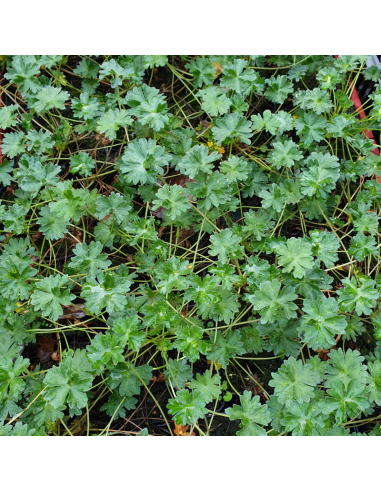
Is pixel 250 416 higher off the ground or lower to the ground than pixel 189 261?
lower

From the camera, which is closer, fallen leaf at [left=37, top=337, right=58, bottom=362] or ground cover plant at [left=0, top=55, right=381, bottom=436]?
ground cover plant at [left=0, top=55, right=381, bottom=436]

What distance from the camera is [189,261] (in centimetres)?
254

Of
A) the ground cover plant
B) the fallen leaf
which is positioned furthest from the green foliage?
the fallen leaf

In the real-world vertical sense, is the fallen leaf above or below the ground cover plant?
below

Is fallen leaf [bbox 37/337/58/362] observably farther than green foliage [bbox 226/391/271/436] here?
Yes

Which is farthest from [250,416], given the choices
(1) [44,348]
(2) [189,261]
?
(1) [44,348]

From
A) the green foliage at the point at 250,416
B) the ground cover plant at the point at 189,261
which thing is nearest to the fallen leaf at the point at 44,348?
the ground cover plant at the point at 189,261

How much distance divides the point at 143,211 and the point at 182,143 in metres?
0.55

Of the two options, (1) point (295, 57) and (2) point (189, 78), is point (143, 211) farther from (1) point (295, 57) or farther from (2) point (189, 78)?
(1) point (295, 57)

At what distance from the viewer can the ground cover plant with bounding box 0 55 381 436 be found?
6.57 feet

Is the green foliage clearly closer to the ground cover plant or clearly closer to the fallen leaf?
the ground cover plant

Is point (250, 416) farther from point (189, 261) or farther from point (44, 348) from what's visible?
point (44, 348)
